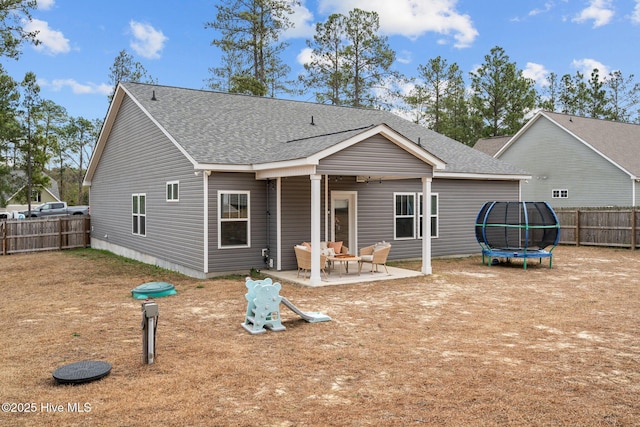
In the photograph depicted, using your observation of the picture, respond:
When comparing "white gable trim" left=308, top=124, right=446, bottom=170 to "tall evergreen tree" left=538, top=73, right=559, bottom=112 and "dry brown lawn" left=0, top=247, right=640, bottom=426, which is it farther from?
"tall evergreen tree" left=538, top=73, right=559, bottom=112

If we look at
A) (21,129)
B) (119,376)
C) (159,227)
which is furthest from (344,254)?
(21,129)

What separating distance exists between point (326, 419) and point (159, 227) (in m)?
11.4

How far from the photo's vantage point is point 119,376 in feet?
17.4

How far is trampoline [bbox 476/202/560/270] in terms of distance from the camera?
14.4 metres

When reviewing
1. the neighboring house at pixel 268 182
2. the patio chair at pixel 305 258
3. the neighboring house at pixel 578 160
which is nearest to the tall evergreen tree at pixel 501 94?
the neighboring house at pixel 578 160

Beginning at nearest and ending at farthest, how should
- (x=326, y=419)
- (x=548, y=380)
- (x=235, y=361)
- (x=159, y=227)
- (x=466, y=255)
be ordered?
(x=326, y=419) → (x=548, y=380) → (x=235, y=361) → (x=159, y=227) → (x=466, y=255)

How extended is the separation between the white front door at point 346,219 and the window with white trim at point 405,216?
1.51 metres

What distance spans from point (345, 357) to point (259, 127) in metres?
10.3

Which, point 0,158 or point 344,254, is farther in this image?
point 0,158

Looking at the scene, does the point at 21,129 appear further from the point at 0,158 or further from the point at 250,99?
the point at 250,99

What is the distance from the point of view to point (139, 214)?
16.1 m

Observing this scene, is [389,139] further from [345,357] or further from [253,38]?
[253,38]

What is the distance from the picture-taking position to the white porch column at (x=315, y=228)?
34.7 feet

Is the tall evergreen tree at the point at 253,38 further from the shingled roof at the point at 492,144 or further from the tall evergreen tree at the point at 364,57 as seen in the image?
the shingled roof at the point at 492,144
